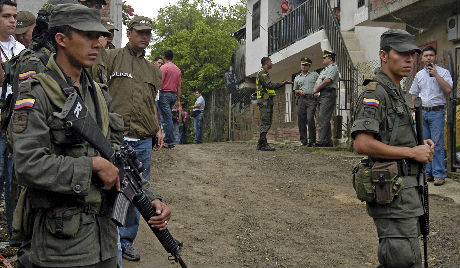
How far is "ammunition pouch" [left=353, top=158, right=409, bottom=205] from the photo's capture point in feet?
10.6

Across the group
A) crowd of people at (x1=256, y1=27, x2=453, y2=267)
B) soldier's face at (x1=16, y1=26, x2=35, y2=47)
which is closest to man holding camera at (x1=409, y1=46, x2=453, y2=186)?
crowd of people at (x1=256, y1=27, x2=453, y2=267)

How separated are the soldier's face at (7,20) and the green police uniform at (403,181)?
3.22 meters

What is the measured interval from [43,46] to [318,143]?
335 inches

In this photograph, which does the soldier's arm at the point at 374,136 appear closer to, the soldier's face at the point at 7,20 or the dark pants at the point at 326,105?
the soldier's face at the point at 7,20

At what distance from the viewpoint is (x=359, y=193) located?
11.2 ft

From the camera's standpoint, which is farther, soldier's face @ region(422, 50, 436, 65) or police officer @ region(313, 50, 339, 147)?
police officer @ region(313, 50, 339, 147)

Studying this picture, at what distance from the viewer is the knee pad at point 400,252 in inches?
126

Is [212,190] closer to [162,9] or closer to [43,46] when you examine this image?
[43,46]

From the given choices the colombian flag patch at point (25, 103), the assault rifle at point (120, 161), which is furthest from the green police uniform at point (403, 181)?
the colombian flag patch at point (25, 103)

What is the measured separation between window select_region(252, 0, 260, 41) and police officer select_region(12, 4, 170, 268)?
18.6 m

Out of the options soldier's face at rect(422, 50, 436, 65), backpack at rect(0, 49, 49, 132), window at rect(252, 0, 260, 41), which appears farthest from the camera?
window at rect(252, 0, 260, 41)

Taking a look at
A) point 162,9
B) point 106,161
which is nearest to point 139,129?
point 106,161

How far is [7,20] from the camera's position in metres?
4.53

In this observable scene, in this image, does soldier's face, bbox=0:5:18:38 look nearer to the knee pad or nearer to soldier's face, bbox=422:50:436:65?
Answer: the knee pad
